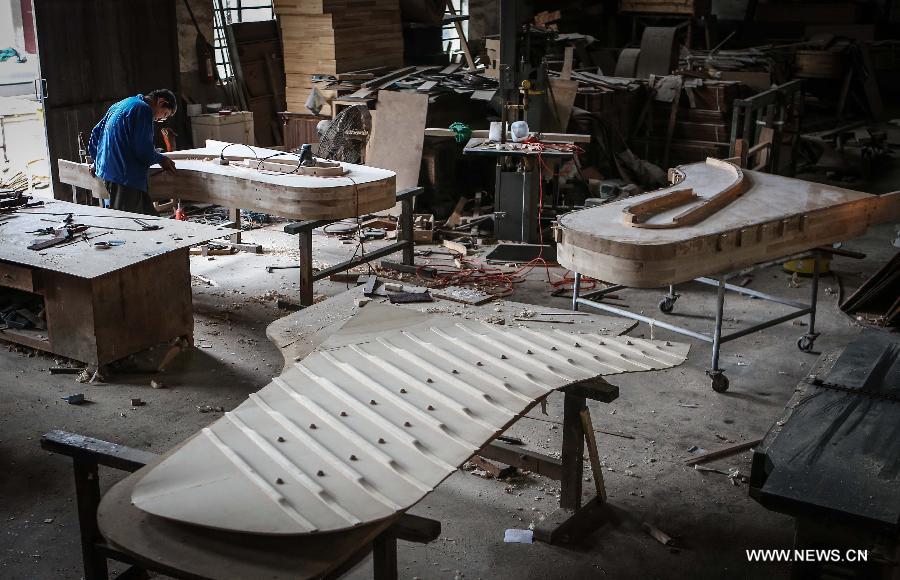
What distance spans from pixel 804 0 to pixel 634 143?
896cm

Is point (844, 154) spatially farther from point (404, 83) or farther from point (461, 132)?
point (461, 132)

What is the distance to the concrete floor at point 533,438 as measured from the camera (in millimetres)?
4320

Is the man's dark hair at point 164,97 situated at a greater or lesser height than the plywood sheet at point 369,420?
greater

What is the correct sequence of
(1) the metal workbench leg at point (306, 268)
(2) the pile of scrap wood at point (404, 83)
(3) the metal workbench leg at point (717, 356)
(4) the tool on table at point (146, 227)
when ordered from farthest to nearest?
(2) the pile of scrap wood at point (404, 83)
(1) the metal workbench leg at point (306, 268)
(4) the tool on table at point (146, 227)
(3) the metal workbench leg at point (717, 356)

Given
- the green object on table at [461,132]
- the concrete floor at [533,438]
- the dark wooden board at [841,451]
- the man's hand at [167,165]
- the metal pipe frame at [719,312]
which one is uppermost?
the green object on table at [461,132]

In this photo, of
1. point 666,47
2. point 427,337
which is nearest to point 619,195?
point 666,47

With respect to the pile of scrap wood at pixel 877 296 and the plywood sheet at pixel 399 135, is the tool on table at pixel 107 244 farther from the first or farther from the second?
the pile of scrap wood at pixel 877 296

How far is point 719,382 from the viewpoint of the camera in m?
6.06

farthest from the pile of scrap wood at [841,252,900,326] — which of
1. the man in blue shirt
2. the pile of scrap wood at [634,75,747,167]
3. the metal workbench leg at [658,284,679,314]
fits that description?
the man in blue shirt

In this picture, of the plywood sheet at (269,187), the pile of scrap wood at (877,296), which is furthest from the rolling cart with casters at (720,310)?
the plywood sheet at (269,187)

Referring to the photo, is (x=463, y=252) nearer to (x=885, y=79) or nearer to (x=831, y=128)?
(x=831, y=128)

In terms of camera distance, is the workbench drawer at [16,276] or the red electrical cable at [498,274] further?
the red electrical cable at [498,274]

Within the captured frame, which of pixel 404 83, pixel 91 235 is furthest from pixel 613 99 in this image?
pixel 91 235

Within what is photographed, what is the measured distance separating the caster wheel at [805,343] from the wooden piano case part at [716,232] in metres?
0.82
